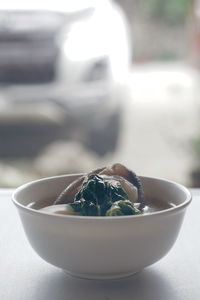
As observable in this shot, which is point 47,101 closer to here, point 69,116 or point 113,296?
point 69,116

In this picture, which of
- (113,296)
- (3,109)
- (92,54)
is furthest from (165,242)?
(3,109)

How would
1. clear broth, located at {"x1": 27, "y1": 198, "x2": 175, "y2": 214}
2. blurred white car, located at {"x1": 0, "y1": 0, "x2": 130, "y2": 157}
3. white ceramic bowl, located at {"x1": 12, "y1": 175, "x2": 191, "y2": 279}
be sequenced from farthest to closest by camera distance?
blurred white car, located at {"x1": 0, "y1": 0, "x2": 130, "y2": 157}, clear broth, located at {"x1": 27, "y1": 198, "x2": 175, "y2": 214}, white ceramic bowl, located at {"x1": 12, "y1": 175, "x2": 191, "y2": 279}

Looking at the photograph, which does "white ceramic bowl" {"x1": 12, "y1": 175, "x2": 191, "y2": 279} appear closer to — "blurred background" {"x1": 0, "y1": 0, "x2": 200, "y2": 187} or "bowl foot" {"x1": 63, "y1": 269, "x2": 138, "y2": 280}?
"bowl foot" {"x1": 63, "y1": 269, "x2": 138, "y2": 280}

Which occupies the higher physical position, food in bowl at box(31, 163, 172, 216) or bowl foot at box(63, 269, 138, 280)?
food in bowl at box(31, 163, 172, 216)

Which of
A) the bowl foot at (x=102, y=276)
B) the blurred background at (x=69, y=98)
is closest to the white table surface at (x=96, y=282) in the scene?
the bowl foot at (x=102, y=276)

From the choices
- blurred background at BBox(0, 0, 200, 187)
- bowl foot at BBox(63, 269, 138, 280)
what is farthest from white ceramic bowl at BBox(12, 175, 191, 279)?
blurred background at BBox(0, 0, 200, 187)

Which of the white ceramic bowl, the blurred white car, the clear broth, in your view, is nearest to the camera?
the white ceramic bowl
